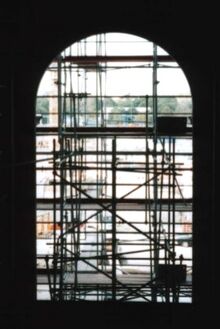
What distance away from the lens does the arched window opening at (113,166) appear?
6.92 m

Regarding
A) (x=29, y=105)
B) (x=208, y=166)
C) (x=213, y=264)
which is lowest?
(x=213, y=264)

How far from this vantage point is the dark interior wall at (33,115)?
253 inches

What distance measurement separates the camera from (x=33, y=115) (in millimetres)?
6594

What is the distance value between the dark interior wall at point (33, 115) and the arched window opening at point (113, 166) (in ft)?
0.79

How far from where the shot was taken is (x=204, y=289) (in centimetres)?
657

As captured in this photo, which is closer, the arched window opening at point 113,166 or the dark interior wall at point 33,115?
the dark interior wall at point 33,115

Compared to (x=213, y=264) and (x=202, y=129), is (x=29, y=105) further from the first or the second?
(x=213, y=264)

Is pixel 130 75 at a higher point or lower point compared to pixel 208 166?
higher

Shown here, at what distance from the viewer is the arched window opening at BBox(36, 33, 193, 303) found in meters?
6.92

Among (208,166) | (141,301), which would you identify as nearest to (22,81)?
(208,166)

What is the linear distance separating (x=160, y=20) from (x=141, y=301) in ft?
9.35

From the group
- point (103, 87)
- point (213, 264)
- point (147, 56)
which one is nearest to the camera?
point (213, 264)

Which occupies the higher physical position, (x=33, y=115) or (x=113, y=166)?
(x=33, y=115)

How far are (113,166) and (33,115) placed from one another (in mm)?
959
